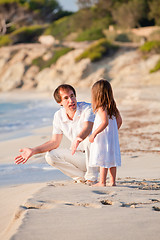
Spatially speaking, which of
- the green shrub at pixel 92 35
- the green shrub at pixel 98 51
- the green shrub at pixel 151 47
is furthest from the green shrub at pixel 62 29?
the green shrub at pixel 151 47

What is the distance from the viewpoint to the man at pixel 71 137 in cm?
412

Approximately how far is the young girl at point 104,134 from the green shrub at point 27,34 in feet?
133

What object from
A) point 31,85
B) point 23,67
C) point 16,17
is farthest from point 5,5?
point 31,85

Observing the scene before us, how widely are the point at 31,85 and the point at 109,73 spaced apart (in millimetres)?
8237

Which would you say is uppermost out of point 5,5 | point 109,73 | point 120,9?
point 5,5

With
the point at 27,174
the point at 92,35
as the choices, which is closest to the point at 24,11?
the point at 92,35

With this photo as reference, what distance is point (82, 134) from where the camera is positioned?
409 centimetres

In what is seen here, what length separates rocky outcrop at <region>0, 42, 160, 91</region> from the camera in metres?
27.2

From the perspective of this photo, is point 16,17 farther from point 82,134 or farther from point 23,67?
point 82,134

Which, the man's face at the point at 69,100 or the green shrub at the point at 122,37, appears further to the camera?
the green shrub at the point at 122,37

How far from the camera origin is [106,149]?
4.03 meters

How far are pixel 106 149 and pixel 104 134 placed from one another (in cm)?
16

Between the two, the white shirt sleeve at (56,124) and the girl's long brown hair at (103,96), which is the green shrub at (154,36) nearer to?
the white shirt sleeve at (56,124)

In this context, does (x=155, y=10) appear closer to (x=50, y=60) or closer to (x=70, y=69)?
(x=70, y=69)
